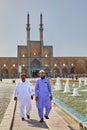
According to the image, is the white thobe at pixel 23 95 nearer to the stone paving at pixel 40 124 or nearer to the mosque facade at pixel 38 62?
the stone paving at pixel 40 124

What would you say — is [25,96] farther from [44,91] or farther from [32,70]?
[32,70]

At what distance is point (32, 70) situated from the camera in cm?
11244

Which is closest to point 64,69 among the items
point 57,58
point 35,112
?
point 57,58

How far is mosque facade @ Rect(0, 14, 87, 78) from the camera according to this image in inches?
4451

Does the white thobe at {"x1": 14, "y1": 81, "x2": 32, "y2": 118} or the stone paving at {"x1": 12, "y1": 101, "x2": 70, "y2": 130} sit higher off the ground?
the white thobe at {"x1": 14, "y1": 81, "x2": 32, "y2": 118}

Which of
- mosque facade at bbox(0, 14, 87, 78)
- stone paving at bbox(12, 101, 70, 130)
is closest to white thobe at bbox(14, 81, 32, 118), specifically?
stone paving at bbox(12, 101, 70, 130)

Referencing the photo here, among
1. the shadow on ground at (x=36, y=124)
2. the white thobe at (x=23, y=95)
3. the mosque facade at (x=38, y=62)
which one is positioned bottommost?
the shadow on ground at (x=36, y=124)

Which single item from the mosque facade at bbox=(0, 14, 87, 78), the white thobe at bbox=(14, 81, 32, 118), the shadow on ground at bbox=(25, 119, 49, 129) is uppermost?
the mosque facade at bbox=(0, 14, 87, 78)

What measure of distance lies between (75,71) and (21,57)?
1680 cm

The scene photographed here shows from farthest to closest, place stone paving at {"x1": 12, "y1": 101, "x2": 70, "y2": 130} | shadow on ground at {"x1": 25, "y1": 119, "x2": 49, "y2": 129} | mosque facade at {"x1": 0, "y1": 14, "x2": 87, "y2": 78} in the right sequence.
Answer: mosque facade at {"x1": 0, "y1": 14, "x2": 87, "y2": 78}, shadow on ground at {"x1": 25, "y1": 119, "x2": 49, "y2": 129}, stone paving at {"x1": 12, "y1": 101, "x2": 70, "y2": 130}

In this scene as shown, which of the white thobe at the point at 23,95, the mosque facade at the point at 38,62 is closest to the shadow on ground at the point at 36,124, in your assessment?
the white thobe at the point at 23,95

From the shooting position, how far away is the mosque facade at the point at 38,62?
113062 millimetres

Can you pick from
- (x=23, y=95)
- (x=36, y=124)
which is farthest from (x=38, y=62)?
(x=36, y=124)

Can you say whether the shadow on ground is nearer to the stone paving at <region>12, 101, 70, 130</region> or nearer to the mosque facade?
the stone paving at <region>12, 101, 70, 130</region>
